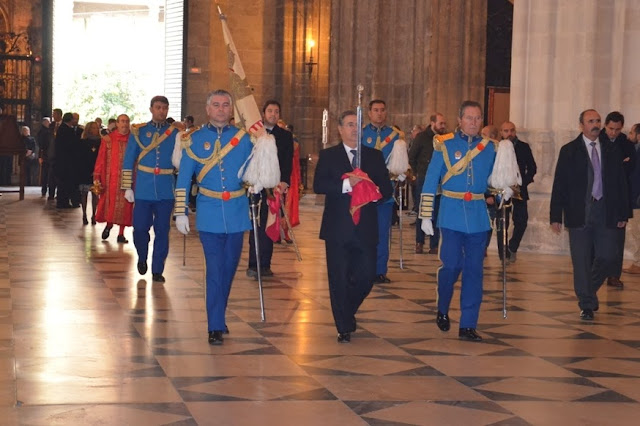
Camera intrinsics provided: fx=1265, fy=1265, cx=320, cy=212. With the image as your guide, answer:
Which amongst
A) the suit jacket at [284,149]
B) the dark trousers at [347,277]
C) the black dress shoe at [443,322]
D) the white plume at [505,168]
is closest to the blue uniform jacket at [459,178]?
the white plume at [505,168]

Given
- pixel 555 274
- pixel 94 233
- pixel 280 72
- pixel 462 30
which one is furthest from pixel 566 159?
pixel 280 72

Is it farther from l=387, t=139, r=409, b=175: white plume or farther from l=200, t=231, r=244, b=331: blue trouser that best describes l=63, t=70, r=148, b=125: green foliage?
l=200, t=231, r=244, b=331: blue trouser

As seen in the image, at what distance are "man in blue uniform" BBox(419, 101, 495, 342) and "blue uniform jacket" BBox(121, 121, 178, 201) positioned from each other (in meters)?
3.91

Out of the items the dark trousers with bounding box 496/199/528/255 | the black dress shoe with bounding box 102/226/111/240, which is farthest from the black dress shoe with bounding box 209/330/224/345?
the black dress shoe with bounding box 102/226/111/240

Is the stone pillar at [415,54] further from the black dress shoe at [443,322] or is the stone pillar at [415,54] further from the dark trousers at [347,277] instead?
the dark trousers at [347,277]

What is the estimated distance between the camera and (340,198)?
30.0ft

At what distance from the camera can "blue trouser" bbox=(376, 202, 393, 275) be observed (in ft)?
40.4

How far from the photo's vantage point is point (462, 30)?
21859mm

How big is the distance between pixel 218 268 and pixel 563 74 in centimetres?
864

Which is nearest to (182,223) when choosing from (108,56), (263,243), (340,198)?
(340,198)

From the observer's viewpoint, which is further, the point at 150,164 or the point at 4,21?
the point at 4,21

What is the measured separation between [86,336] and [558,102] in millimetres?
9038

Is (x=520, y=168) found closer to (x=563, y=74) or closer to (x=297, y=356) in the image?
(x=563, y=74)

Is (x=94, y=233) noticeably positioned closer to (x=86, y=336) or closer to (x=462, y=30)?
(x=462, y=30)
